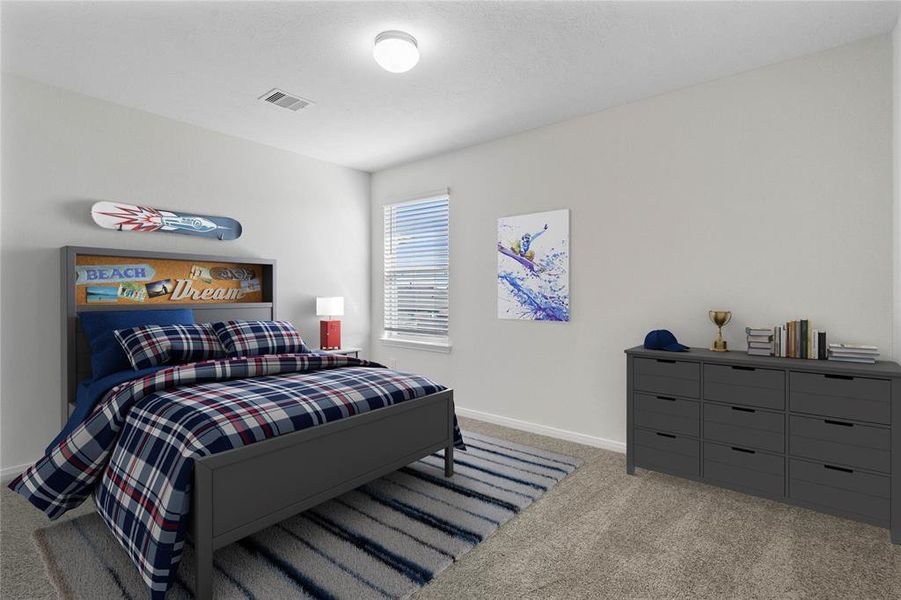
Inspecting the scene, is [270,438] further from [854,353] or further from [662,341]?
[854,353]

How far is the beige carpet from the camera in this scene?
1812mm

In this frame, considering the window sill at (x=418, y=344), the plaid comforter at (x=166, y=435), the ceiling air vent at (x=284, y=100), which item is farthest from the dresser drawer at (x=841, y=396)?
the ceiling air vent at (x=284, y=100)

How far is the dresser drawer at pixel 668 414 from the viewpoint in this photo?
8.82ft

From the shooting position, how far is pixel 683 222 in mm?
3051

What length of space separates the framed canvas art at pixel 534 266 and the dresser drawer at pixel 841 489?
1703 mm

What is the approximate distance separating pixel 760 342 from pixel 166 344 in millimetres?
3630

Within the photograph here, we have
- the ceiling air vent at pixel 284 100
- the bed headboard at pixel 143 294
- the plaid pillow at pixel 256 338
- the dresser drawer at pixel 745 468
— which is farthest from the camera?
the plaid pillow at pixel 256 338


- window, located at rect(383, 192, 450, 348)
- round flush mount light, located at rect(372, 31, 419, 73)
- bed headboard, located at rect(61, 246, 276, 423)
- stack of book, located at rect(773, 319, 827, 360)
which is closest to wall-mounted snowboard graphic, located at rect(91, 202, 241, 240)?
bed headboard, located at rect(61, 246, 276, 423)

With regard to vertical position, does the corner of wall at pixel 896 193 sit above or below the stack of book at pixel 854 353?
above

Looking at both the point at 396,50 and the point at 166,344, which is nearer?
the point at 396,50

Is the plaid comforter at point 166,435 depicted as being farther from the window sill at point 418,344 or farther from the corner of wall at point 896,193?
the corner of wall at point 896,193

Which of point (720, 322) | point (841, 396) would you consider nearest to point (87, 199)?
point (720, 322)

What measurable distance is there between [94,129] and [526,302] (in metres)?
3.39

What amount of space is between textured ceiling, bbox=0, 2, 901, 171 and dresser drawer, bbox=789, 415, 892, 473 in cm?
203
